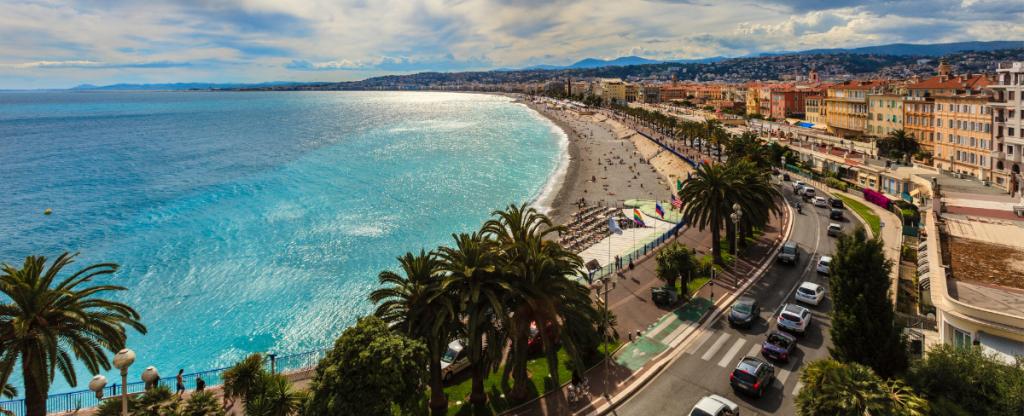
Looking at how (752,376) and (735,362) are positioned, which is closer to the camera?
(752,376)

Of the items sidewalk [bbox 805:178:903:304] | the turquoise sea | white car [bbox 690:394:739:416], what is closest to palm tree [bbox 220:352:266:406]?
white car [bbox 690:394:739:416]

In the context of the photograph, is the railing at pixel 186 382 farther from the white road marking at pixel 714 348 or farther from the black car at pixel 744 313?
the black car at pixel 744 313

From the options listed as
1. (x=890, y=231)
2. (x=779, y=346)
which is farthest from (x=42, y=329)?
(x=890, y=231)

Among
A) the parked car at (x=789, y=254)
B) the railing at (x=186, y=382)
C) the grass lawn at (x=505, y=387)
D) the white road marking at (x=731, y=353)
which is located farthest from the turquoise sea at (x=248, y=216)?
the parked car at (x=789, y=254)

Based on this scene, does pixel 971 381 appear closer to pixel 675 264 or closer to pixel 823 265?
pixel 675 264

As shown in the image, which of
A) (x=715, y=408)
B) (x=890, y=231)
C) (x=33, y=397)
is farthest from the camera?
(x=890, y=231)

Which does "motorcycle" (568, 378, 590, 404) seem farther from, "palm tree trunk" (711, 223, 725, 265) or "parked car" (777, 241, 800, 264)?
"parked car" (777, 241, 800, 264)
